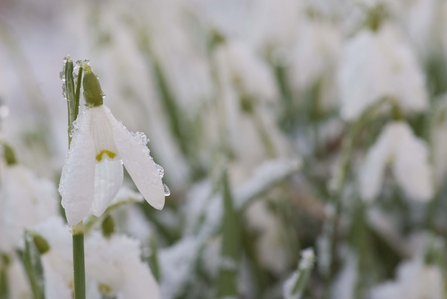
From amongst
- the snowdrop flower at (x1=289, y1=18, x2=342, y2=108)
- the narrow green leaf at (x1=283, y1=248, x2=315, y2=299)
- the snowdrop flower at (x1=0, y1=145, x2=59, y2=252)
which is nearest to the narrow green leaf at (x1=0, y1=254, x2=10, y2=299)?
→ the snowdrop flower at (x1=0, y1=145, x2=59, y2=252)

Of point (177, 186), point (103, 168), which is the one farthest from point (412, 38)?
point (103, 168)

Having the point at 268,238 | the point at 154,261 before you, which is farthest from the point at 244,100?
the point at 154,261

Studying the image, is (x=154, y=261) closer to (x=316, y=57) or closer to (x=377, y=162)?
(x=377, y=162)

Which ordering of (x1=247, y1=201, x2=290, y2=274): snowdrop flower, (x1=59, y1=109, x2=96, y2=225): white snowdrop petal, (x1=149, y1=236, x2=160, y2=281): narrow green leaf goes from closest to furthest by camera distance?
1. (x1=59, y1=109, x2=96, y2=225): white snowdrop petal
2. (x1=149, y1=236, x2=160, y2=281): narrow green leaf
3. (x1=247, y1=201, x2=290, y2=274): snowdrop flower

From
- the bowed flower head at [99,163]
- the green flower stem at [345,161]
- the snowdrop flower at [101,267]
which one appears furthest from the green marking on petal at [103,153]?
the green flower stem at [345,161]

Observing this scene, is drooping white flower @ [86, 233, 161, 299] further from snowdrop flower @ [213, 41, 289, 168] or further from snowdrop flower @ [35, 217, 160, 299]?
snowdrop flower @ [213, 41, 289, 168]

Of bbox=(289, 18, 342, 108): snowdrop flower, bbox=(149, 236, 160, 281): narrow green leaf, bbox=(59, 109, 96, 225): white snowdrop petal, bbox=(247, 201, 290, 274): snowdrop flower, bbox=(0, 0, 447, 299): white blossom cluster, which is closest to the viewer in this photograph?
bbox=(59, 109, 96, 225): white snowdrop petal

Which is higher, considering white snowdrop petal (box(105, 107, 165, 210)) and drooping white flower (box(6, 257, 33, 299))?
drooping white flower (box(6, 257, 33, 299))

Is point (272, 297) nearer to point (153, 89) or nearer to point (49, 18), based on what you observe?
point (153, 89)
